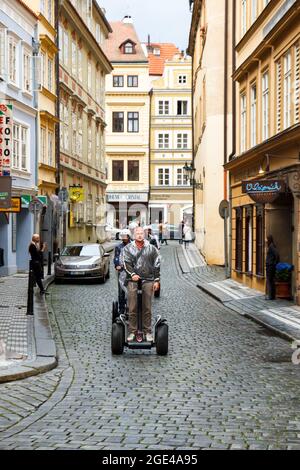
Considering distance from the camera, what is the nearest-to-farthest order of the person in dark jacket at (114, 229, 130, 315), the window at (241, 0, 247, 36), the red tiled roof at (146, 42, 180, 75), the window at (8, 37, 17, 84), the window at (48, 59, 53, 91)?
the person in dark jacket at (114, 229, 130, 315)
the window at (241, 0, 247, 36)
the window at (8, 37, 17, 84)
the window at (48, 59, 53, 91)
the red tiled roof at (146, 42, 180, 75)

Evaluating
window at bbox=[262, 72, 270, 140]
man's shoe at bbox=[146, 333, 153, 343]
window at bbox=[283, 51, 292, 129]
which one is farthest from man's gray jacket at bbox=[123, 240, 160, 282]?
window at bbox=[262, 72, 270, 140]

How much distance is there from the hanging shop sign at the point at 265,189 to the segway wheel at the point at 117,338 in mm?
8635

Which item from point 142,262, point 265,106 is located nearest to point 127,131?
point 265,106

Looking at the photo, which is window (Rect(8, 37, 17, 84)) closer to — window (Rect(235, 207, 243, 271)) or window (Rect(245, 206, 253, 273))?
window (Rect(235, 207, 243, 271))

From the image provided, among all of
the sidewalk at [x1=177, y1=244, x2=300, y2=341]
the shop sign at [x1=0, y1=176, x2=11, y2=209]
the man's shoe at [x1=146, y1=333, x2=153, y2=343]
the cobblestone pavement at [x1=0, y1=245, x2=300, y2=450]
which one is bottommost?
the sidewalk at [x1=177, y1=244, x2=300, y2=341]

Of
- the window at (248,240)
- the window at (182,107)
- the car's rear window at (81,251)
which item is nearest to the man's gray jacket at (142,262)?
the window at (248,240)

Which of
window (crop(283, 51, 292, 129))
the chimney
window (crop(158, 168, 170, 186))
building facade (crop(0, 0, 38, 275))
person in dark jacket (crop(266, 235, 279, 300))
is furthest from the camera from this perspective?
the chimney

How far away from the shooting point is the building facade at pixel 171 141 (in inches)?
2904

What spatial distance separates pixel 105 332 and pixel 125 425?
721 cm

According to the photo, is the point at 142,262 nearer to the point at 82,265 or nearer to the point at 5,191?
the point at 5,191

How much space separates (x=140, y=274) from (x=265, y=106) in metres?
12.5

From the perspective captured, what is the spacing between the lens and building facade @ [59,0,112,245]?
40.8m

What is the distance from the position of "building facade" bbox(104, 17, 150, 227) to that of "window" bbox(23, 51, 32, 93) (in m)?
40.9

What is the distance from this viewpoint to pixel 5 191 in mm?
11891
